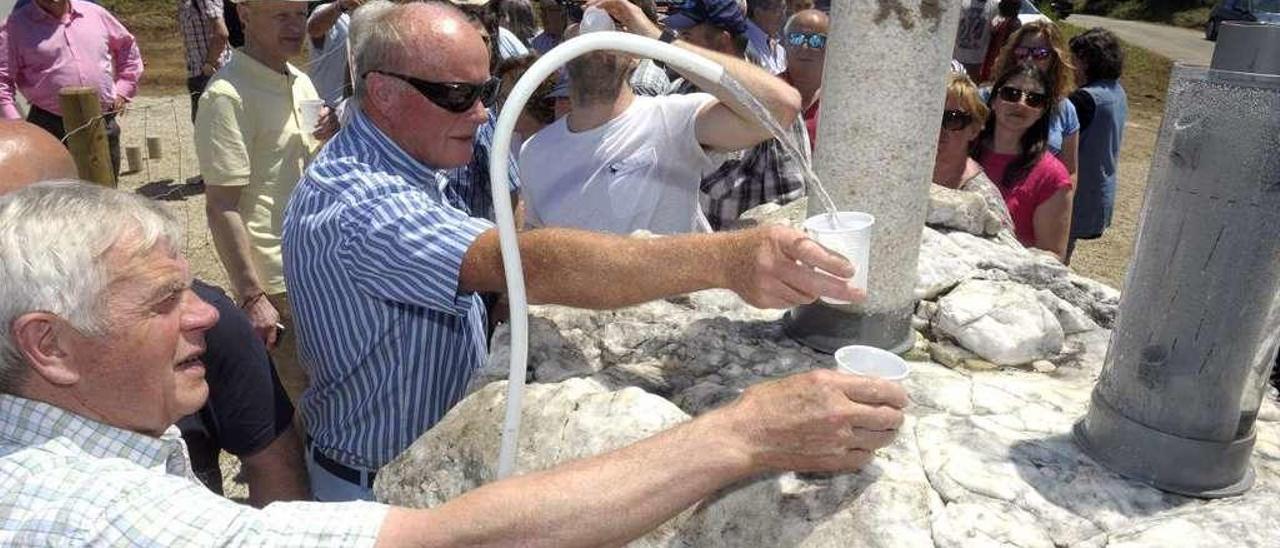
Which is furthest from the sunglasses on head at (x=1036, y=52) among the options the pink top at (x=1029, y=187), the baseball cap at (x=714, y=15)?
the baseball cap at (x=714, y=15)

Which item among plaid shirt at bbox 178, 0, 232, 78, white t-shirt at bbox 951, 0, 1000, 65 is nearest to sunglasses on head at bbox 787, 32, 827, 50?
white t-shirt at bbox 951, 0, 1000, 65

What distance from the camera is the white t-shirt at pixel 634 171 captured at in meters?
3.15

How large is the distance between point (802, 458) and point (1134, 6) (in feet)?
95.1

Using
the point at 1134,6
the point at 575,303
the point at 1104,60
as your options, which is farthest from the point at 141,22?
the point at 1134,6

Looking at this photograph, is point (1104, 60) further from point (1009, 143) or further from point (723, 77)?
point (723, 77)

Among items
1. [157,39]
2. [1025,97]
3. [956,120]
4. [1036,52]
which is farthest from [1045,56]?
[157,39]

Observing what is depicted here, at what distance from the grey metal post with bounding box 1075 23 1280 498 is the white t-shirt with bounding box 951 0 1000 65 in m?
6.99

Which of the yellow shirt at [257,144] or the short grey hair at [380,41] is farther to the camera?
the yellow shirt at [257,144]

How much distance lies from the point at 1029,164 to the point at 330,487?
3187 mm

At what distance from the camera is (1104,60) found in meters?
5.23

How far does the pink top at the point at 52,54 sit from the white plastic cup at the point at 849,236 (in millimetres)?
5417

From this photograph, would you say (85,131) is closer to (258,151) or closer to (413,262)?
(258,151)

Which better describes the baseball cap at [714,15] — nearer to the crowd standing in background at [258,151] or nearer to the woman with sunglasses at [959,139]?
the woman with sunglasses at [959,139]

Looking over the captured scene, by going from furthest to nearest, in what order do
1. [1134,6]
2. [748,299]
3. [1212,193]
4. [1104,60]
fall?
[1134,6] < [1104,60] < [748,299] < [1212,193]
